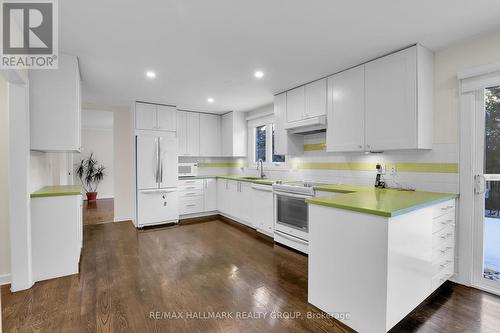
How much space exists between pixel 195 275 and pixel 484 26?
362cm

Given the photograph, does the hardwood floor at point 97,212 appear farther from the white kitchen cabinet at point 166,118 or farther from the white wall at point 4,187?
the white wall at point 4,187

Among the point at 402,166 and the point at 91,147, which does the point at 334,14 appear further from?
the point at 91,147

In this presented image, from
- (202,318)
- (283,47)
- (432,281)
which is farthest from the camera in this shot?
(283,47)

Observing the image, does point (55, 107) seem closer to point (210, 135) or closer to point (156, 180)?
point (156, 180)

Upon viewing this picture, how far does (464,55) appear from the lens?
254cm

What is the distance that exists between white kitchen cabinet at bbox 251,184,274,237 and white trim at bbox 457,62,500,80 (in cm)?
258

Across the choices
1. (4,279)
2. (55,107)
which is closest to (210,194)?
(55,107)

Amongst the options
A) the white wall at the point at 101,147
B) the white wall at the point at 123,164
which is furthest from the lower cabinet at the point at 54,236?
the white wall at the point at 101,147

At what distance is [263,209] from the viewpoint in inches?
165

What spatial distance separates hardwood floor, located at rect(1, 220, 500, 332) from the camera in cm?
197

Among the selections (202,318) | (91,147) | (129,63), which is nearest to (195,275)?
(202,318)

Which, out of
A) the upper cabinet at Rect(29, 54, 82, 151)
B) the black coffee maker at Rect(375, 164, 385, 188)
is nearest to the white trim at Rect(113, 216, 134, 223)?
the upper cabinet at Rect(29, 54, 82, 151)

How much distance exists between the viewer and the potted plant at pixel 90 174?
784 cm

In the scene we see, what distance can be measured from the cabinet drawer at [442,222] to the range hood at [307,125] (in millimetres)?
1718
